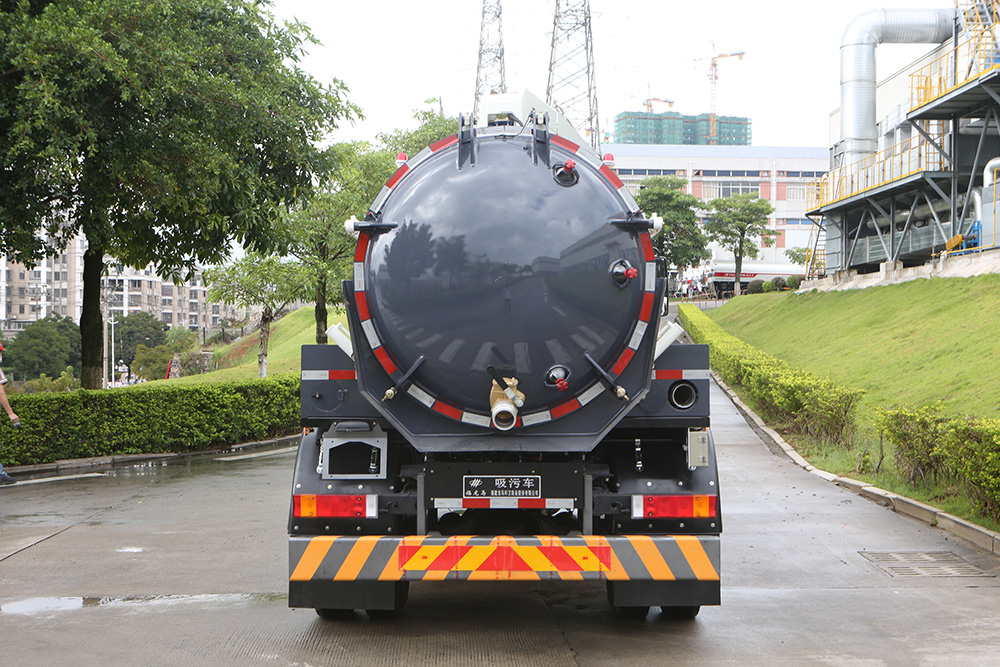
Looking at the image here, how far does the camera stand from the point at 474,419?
5316mm

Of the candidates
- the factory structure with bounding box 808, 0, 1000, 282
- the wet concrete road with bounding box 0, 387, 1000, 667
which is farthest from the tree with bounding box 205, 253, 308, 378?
the factory structure with bounding box 808, 0, 1000, 282

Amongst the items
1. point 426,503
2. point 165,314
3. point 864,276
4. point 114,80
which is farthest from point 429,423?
point 165,314

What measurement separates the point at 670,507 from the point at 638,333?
103 cm

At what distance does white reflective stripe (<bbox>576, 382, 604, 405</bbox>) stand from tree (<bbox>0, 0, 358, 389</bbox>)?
720cm

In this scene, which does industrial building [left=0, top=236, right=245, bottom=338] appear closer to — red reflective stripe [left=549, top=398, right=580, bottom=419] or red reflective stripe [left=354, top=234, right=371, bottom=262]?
red reflective stripe [left=354, top=234, right=371, bottom=262]

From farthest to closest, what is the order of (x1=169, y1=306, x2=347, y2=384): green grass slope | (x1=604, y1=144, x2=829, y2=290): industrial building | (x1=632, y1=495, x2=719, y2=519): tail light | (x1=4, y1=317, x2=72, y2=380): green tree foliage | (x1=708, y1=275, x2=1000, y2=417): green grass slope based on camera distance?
1. (x1=604, y1=144, x2=829, y2=290): industrial building
2. (x1=4, y1=317, x2=72, y2=380): green tree foliage
3. (x1=169, y1=306, x2=347, y2=384): green grass slope
4. (x1=708, y1=275, x2=1000, y2=417): green grass slope
5. (x1=632, y1=495, x2=719, y2=519): tail light

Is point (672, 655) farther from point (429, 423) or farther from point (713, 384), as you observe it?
point (713, 384)

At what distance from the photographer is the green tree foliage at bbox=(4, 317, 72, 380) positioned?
2741 inches

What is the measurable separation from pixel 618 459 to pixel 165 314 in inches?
6316

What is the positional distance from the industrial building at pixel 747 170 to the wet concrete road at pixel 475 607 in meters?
96.9

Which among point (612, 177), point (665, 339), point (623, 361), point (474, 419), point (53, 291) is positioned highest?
point (53, 291)

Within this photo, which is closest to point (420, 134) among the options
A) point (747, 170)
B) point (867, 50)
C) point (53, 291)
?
point (867, 50)

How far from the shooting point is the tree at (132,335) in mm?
91688

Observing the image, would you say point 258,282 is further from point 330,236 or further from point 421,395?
point 421,395
